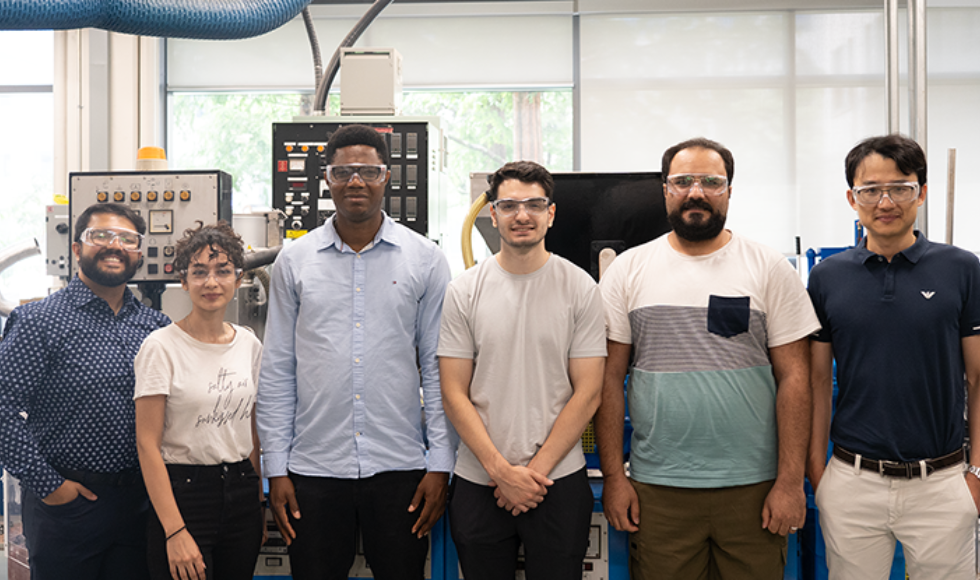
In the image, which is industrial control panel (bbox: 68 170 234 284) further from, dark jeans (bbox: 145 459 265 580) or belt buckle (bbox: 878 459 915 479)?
belt buckle (bbox: 878 459 915 479)

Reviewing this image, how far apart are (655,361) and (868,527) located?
67 cm

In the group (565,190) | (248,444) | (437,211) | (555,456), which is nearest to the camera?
(555,456)

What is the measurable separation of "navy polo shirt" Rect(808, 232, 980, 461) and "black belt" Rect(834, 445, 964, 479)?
0.05 ft

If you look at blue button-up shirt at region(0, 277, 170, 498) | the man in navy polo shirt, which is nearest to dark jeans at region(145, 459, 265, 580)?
blue button-up shirt at region(0, 277, 170, 498)

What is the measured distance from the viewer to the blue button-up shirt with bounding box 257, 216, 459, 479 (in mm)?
1908

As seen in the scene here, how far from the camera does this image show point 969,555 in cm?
184

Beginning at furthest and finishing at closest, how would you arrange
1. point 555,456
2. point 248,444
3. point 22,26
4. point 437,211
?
point 437,211 < point 22,26 < point 248,444 < point 555,456

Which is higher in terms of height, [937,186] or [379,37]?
[379,37]

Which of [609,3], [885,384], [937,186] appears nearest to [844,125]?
[937,186]

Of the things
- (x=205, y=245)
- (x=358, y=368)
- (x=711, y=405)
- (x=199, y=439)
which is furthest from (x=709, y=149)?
(x=199, y=439)

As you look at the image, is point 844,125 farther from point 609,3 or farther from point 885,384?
point 885,384

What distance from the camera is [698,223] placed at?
1.91 metres

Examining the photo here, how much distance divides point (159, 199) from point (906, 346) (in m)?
2.74

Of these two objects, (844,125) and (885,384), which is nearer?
(885,384)
